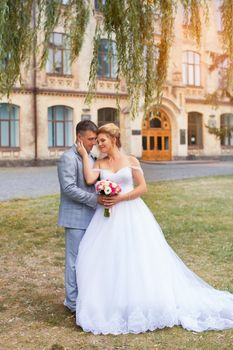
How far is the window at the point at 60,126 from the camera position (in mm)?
Result: 28141

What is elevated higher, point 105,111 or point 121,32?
point 105,111

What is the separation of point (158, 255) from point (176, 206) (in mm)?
7679

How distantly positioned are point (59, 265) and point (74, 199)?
2.50m

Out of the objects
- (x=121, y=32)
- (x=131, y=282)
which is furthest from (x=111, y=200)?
(x=121, y=32)

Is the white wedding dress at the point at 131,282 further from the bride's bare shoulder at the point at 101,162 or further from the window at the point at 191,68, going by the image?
the window at the point at 191,68

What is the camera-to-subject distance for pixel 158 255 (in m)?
4.55

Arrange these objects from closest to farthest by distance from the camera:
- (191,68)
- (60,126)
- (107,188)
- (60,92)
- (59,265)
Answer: (107,188)
(59,265)
(60,92)
(60,126)
(191,68)

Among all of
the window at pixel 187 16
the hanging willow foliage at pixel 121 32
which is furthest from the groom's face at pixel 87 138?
the window at pixel 187 16

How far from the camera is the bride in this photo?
14.2 ft

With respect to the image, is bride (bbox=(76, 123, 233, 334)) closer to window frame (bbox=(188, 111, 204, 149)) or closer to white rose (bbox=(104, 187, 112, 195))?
white rose (bbox=(104, 187, 112, 195))

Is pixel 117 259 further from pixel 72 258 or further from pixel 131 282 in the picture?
pixel 72 258

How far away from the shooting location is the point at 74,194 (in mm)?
4488

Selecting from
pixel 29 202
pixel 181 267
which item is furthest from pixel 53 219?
pixel 181 267

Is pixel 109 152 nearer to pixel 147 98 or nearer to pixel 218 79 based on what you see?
pixel 147 98
